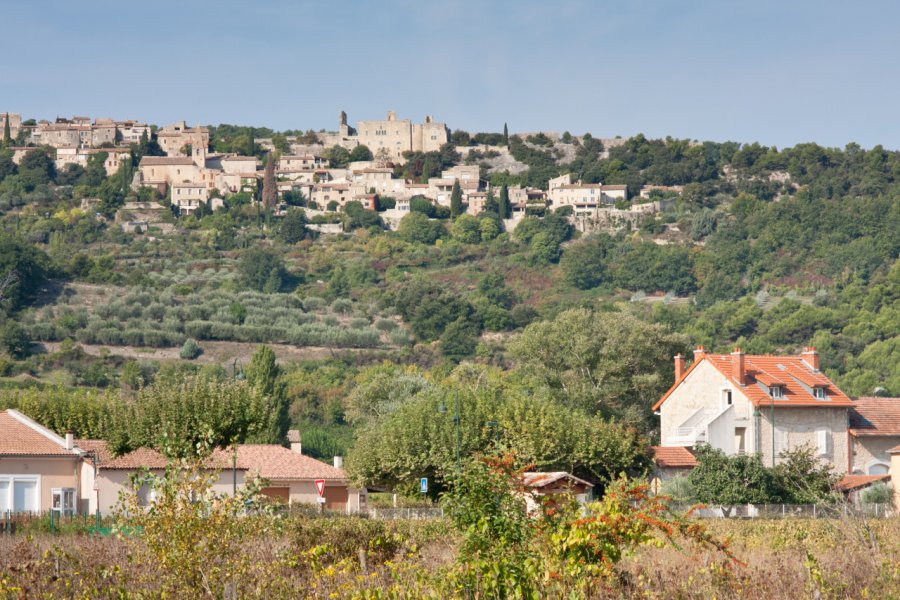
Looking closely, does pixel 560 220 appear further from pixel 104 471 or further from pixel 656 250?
pixel 104 471

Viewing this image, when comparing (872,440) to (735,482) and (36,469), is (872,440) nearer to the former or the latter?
(735,482)

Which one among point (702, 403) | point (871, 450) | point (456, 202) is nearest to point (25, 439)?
point (702, 403)

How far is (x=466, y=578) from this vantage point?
51.4 feet

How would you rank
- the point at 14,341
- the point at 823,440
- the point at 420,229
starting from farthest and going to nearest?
the point at 420,229 < the point at 14,341 < the point at 823,440

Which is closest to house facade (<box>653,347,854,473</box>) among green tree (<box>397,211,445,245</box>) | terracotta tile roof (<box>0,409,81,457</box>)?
terracotta tile roof (<box>0,409,81,457</box>)

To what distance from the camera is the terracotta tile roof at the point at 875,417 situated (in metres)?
52.0

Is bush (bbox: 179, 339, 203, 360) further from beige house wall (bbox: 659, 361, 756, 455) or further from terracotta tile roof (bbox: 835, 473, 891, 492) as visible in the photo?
terracotta tile roof (bbox: 835, 473, 891, 492)

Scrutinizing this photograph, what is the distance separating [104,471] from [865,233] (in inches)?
5527

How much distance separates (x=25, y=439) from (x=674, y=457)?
2080 cm

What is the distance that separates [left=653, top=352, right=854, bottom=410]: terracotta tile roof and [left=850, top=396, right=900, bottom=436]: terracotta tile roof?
0.77 m

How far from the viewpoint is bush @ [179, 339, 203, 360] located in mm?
124625

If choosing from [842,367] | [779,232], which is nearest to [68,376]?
[842,367]

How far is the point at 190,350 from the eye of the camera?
12550cm

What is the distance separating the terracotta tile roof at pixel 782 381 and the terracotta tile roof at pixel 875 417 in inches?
30.5
